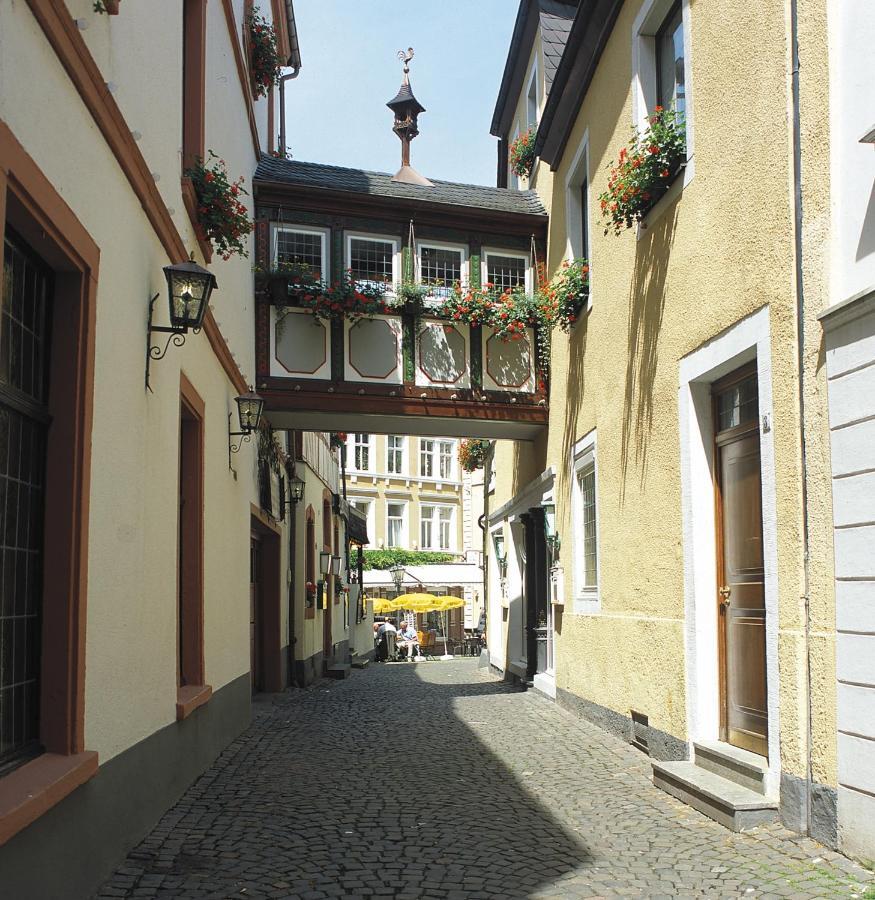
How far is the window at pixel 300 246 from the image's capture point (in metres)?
13.2

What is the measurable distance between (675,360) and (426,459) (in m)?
37.2

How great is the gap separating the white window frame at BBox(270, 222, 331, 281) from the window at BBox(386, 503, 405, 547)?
99.9ft

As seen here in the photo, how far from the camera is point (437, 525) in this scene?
148ft

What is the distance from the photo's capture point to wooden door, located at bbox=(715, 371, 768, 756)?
6.66 meters

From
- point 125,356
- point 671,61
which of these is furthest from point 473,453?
point 125,356

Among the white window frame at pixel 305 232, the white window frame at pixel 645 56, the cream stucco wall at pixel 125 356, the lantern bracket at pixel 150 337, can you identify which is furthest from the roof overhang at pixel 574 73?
the lantern bracket at pixel 150 337

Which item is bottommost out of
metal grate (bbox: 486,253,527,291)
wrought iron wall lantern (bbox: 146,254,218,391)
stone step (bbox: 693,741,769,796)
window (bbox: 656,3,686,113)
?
stone step (bbox: 693,741,769,796)

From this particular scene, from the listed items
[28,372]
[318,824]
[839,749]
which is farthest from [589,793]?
[28,372]

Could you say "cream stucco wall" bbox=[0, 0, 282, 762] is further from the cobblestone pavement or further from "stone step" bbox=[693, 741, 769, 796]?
"stone step" bbox=[693, 741, 769, 796]

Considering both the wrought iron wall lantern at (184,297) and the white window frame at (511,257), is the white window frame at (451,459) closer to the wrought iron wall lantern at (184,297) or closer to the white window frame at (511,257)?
the white window frame at (511,257)

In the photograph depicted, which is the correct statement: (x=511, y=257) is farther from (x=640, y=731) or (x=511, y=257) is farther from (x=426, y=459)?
(x=426, y=459)

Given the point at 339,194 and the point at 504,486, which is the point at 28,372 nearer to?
the point at 339,194

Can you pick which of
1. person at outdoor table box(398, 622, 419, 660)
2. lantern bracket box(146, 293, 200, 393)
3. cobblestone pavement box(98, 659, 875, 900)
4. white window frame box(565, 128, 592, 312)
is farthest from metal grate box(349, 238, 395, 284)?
person at outdoor table box(398, 622, 419, 660)

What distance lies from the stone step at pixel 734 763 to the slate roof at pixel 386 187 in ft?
27.5
